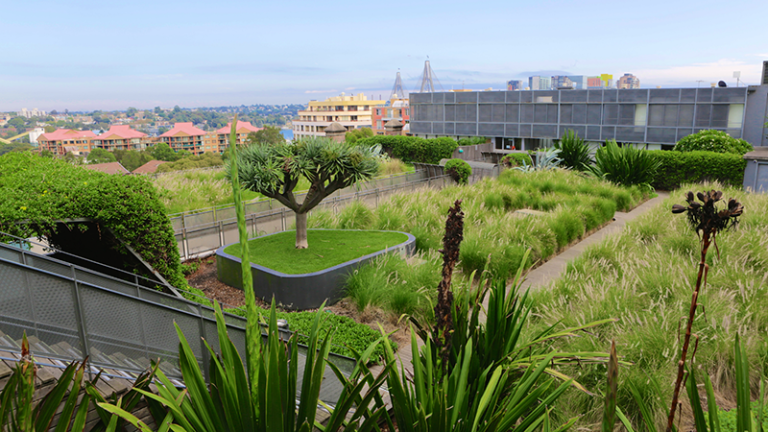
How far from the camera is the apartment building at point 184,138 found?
167375mm

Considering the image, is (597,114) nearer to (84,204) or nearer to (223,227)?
(223,227)

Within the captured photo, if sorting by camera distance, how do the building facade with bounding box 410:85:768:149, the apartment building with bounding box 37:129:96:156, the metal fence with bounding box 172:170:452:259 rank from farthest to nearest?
the apartment building with bounding box 37:129:96:156 < the building facade with bounding box 410:85:768:149 < the metal fence with bounding box 172:170:452:259

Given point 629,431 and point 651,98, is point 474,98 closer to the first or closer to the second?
point 651,98

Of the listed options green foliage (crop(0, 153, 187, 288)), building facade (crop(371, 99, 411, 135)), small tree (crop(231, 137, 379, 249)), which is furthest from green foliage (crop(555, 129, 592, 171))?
building facade (crop(371, 99, 411, 135))

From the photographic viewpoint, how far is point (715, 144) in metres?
21.0

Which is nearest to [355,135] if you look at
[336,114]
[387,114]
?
[336,114]

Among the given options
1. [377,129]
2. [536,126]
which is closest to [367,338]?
[536,126]

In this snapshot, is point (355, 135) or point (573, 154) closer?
point (573, 154)

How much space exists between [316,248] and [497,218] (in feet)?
15.7

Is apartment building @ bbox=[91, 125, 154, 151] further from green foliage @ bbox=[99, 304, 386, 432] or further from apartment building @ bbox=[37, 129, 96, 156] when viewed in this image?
green foliage @ bbox=[99, 304, 386, 432]

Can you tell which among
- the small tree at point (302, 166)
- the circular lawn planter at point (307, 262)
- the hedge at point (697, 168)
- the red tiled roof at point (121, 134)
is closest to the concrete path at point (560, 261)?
the circular lawn planter at point (307, 262)

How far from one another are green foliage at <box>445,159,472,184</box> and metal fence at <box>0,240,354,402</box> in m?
16.6

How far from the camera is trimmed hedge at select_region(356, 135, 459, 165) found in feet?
110

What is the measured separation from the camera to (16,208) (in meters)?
6.50
